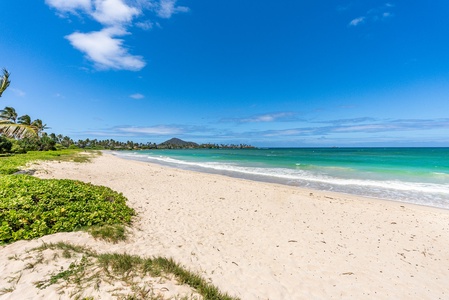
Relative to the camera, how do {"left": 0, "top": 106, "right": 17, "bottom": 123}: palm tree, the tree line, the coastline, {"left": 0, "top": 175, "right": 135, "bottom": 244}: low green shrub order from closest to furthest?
the coastline < {"left": 0, "top": 175, "right": 135, "bottom": 244}: low green shrub < the tree line < {"left": 0, "top": 106, "right": 17, "bottom": 123}: palm tree

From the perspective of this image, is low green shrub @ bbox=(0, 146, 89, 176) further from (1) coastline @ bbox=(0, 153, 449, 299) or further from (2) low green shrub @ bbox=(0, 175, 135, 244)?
(1) coastline @ bbox=(0, 153, 449, 299)

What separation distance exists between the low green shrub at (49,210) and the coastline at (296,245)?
17.3 inches

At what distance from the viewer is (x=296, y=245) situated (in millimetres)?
6598

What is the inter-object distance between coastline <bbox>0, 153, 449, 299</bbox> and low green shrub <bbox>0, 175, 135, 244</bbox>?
440mm

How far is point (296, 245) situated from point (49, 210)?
24.6 ft

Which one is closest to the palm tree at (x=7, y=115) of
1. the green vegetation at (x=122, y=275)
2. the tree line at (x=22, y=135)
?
the tree line at (x=22, y=135)

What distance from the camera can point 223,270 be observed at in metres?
4.93

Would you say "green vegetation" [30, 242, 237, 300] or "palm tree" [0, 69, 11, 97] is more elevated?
"palm tree" [0, 69, 11, 97]

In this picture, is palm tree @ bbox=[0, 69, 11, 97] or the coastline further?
palm tree @ bbox=[0, 69, 11, 97]

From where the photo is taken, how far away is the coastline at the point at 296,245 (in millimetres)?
4699

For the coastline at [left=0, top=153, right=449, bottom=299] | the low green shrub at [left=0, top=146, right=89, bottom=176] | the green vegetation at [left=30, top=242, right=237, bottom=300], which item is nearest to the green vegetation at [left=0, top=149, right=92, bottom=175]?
the low green shrub at [left=0, top=146, right=89, bottom=176]

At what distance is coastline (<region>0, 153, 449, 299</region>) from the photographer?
470 cm

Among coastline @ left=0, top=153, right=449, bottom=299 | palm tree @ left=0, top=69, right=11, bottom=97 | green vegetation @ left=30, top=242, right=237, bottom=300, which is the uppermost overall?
palm tree @ left=0, top=69, right=11, bottom=97

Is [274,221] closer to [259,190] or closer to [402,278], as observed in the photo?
[402,278]
